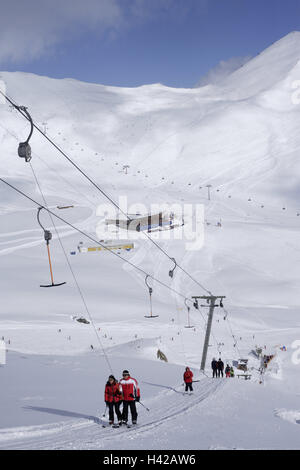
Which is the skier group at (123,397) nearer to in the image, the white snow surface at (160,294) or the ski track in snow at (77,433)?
the ski track in snow at (77,433)

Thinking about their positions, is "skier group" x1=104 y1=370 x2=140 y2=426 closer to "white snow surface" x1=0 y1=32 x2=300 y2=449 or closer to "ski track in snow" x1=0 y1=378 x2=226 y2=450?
"ski track in snow" x1=0 y1=378 x2=226 y2=450

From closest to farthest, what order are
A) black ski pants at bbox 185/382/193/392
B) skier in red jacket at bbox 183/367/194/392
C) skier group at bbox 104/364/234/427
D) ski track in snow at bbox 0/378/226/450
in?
ski track in snow at bbox 0/378/226/450, skier group at bbox 104/364/234/427, skier in red jacket at bbox 183/367/194/392, black ski pants at bbox 185/382/193/392

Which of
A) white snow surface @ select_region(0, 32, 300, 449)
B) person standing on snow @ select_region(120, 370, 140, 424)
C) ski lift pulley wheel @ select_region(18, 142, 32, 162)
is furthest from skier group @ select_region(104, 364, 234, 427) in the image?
ski lift pulley wheel @ select_region(18, 142, 32, 162)

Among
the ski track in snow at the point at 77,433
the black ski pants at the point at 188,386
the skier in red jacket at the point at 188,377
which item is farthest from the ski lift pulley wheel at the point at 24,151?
the black ski pants at the point at 188,386

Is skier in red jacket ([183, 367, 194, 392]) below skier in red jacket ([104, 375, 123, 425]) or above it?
below

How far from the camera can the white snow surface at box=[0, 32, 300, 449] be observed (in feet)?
37.8

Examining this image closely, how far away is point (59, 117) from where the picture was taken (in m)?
184

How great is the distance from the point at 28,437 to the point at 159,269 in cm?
4535

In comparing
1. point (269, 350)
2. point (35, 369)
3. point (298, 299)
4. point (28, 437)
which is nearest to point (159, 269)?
point (298, 299)

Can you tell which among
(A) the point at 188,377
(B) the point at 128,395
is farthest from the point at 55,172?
(B) the point at 128,395

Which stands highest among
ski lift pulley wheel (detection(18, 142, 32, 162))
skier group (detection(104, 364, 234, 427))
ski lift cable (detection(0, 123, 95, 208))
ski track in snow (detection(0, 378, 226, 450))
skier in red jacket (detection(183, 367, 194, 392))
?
ski lift cable (detection(0, 123, 95, 208))

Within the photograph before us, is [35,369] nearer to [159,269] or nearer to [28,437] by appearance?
[28,437]

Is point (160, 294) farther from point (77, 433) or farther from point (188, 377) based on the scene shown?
point (77, 433)

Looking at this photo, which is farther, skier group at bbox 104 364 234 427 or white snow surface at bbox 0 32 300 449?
white snow surface at bbox 0 32 300 449
